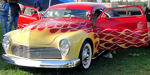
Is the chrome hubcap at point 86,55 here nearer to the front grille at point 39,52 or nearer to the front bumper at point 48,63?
the front bumper at point 48,63

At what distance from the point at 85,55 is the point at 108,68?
2.68 feet

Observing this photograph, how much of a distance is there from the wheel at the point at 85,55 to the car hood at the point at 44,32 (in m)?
0.44

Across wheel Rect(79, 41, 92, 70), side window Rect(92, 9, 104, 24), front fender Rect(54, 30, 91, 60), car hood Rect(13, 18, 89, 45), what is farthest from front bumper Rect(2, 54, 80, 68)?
side window Rect(92, 9, 104, 24)

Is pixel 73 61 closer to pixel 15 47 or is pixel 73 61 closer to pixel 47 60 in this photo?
pixel 47 60

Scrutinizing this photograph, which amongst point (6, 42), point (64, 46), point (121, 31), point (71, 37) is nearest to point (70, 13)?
point (121, 31)

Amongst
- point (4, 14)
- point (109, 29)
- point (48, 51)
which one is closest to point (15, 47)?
point (48, 51)

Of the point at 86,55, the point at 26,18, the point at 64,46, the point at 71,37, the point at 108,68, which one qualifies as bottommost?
the point at 108,68

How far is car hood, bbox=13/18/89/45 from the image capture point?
472cm

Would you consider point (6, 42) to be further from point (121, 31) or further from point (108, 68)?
point (121, 31)

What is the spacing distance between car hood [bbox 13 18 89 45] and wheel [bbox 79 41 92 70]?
44cm

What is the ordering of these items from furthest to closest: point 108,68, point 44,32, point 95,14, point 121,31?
point 95,14, point 121,31, point 108,68, point 44,32

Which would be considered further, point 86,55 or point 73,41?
point 86,55

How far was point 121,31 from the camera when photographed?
5.97 meters

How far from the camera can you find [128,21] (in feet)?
20.0
